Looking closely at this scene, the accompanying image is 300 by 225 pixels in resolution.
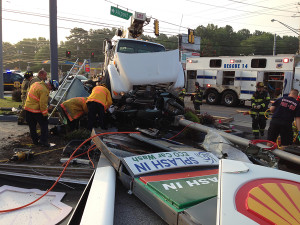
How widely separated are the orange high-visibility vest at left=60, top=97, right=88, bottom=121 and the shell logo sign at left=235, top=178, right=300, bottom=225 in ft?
16.0

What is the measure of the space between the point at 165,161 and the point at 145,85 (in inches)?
142

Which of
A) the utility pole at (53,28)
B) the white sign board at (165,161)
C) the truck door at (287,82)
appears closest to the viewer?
the white sign board at (165,161)

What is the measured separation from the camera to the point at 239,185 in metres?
1.64

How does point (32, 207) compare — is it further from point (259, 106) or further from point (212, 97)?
point (212, 97)

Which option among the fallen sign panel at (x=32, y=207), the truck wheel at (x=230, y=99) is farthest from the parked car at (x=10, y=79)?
the fallen sign panel at (x=32, y=207)

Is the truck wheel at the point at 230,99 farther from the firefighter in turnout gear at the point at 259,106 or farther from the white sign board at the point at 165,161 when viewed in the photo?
the white sign board at the point at 165,161

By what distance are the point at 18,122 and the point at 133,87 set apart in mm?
3995

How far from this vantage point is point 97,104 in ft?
18.7

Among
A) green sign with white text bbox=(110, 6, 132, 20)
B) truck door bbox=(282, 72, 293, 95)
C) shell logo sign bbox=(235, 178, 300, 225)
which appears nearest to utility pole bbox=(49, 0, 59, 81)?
green sign with white text bbox=(110, 6, 132, 20)

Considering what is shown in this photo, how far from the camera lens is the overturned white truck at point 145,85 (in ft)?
19.5

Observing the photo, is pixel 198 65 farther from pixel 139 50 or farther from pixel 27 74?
pixel 27 74

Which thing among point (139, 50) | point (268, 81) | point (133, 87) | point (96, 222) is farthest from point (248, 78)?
point (96, 222)

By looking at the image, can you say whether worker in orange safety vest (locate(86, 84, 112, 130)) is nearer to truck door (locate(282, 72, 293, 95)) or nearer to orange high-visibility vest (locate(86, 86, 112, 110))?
orange high-visibility vest (locate(86, 86, 112, 110))

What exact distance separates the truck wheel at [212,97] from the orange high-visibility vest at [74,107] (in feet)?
40.9
